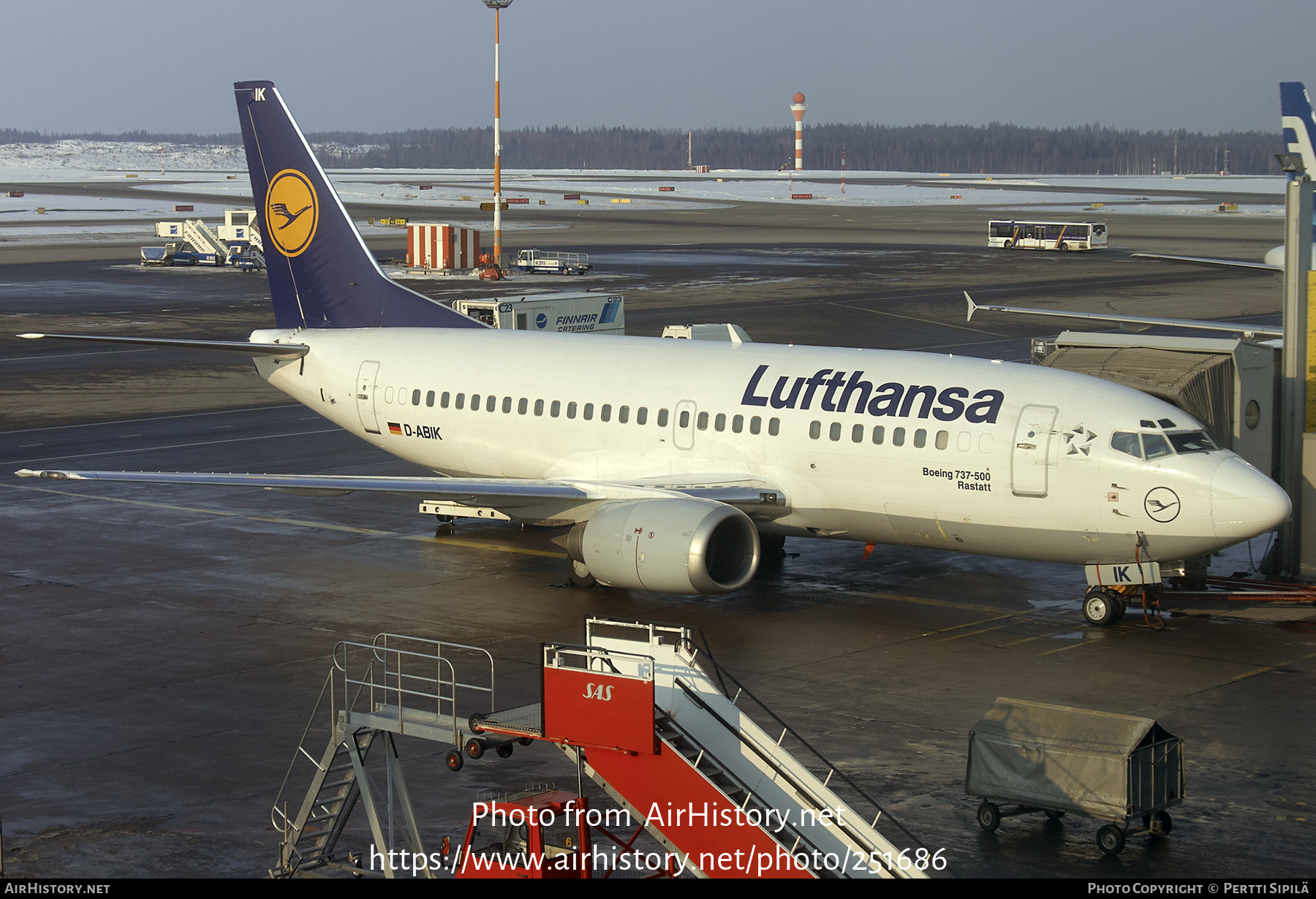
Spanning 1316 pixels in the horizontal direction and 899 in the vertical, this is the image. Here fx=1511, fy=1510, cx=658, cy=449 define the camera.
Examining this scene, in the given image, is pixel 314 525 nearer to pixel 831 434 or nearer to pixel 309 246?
pixel 309 246

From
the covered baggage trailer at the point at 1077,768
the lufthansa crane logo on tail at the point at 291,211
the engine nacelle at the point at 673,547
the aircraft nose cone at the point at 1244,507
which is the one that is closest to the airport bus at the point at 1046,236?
the lufthansa crane logo on tail at the point at 291,211

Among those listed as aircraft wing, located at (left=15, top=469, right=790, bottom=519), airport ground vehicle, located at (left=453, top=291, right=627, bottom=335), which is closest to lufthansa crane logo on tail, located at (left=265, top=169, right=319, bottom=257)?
aircraft wing, located at (left=15, top=469, right=790, bottom=519)

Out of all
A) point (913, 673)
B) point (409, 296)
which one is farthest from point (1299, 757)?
point (409, 296)

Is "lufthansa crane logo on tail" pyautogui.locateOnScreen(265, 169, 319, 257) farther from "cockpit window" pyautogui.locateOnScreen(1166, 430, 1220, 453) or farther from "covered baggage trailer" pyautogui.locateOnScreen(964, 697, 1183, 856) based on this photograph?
"covered baggage trailer" pyautogui.locateOnScreen(964, 697, 1183, 856)

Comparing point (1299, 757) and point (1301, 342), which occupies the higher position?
point (1301, 342)

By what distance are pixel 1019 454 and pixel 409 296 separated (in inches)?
594

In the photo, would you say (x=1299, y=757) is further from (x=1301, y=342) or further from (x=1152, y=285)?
(x=1152, y=285)

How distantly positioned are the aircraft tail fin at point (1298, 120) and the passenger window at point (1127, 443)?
74.7ft

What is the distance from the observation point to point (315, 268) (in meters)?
34.4

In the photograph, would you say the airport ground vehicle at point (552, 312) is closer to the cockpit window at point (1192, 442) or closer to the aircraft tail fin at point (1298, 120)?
Answer: the aircraft tail fin at point (1298, 120)

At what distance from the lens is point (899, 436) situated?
26203 mm

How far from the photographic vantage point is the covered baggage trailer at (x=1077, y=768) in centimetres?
1605

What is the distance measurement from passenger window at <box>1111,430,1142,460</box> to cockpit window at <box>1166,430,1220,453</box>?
0.52 m

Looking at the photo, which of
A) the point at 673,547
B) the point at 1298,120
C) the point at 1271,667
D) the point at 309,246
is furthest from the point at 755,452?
the point at 1298,120
